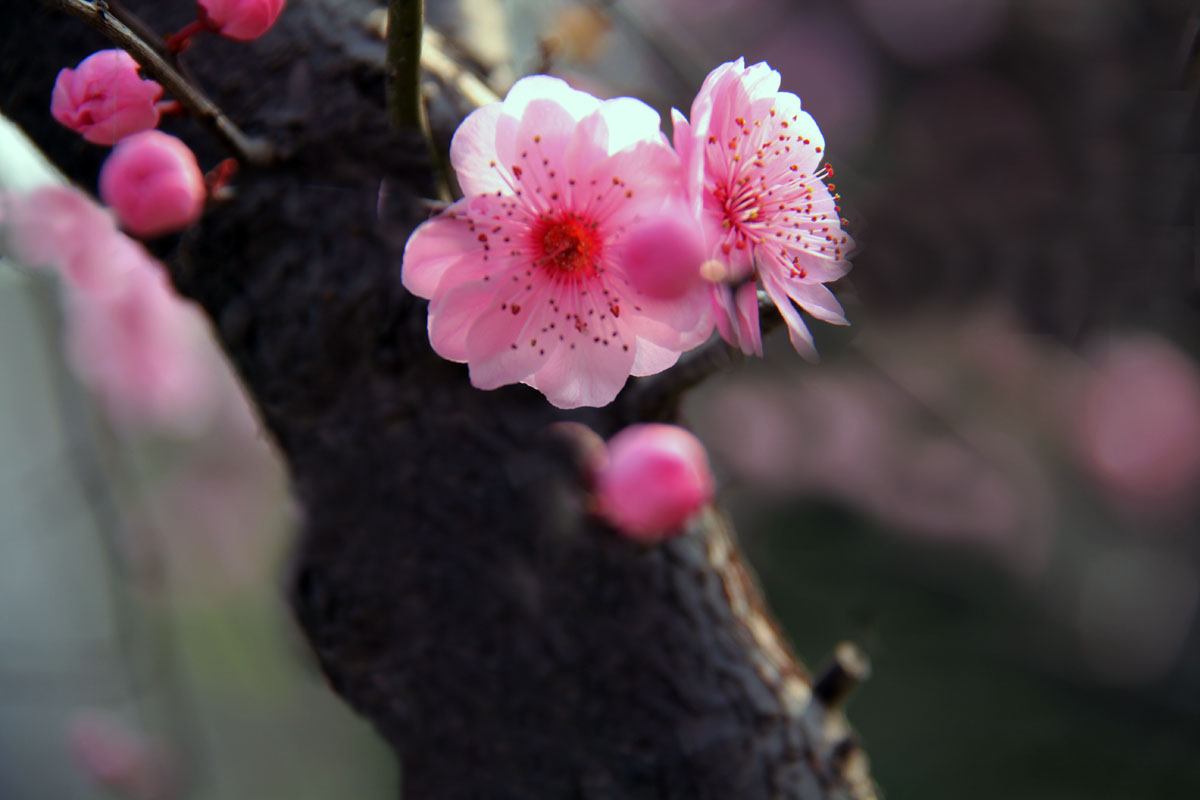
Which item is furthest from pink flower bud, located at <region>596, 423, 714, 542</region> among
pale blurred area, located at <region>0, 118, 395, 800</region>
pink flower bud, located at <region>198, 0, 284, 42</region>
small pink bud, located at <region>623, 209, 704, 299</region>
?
pale blurred area, located at <region>0, 118, 395, 800</region>

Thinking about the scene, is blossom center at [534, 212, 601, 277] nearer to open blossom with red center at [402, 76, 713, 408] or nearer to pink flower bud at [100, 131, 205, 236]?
open blossom with red center at [402, 76, 713, 408]

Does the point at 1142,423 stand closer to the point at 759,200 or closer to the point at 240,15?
the point at 759,200

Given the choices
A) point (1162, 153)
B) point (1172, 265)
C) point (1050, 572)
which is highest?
point (1162, 153)

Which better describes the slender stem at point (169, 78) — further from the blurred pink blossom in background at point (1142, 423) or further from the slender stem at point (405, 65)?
the blurred pink blossom in background at point (1142, 423)

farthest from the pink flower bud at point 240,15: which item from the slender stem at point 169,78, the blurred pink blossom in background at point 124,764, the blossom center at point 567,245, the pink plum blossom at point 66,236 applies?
the blurred pink blossom in background at point 124,764

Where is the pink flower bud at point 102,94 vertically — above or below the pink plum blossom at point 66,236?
above

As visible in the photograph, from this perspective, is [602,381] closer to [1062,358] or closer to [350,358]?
[350,358]

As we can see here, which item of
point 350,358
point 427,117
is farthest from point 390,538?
point 427,117

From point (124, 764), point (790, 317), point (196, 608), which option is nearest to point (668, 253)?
point (790, 317)
